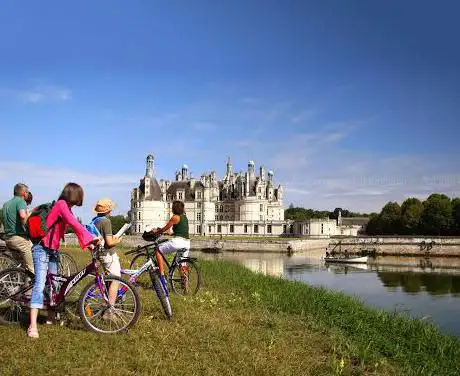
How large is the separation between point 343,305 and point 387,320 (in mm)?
1215

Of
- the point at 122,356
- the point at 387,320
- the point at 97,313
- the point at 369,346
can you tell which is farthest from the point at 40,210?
the point at 387,320

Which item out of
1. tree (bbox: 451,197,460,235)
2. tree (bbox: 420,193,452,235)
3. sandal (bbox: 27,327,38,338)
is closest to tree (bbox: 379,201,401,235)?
tree (bbox: 420,193,452,235)

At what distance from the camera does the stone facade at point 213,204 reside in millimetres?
89562

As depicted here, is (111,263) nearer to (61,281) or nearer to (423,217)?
(61,281)

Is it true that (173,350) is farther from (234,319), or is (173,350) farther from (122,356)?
(234,319)

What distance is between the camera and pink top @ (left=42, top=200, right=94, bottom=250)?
5.96 meters

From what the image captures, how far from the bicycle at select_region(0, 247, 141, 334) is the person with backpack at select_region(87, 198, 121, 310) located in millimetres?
566

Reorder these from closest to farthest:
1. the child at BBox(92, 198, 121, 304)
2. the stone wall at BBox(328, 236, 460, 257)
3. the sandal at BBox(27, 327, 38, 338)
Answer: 1. the sandal at BBox(27, 327, 38, 338)
2. the child at BBox(92, 198, 121, 304)
3. the stone wall at BBox(328, 236, 460, 257)

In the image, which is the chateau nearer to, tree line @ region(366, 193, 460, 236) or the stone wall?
tree line @ region(366, 193, 460, 236)

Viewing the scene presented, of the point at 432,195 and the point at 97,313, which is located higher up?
the point at 432,195

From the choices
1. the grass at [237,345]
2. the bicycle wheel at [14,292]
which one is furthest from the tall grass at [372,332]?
the bicycle wheel at [14,292]

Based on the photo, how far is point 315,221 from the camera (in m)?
88.6

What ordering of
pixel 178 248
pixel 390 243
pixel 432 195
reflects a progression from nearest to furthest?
pixel 178 248 < pixel 390 243 < pixel 432 195

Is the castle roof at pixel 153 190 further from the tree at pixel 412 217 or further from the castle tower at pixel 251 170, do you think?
the tree at pixel 412 217
